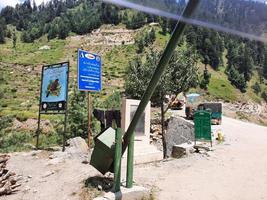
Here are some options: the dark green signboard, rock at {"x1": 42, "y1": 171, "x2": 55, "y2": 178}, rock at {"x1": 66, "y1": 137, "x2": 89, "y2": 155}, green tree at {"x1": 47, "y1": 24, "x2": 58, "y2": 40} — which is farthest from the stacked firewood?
green tree at {"x1": 47, "y1": 24, "x2": 58, "y2": 40}

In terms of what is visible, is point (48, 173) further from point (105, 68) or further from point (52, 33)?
point (52, 33)

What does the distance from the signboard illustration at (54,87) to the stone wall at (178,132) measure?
9731 millimetres

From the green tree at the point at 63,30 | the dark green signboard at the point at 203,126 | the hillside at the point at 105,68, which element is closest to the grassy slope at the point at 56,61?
the hillside at the point at 105,68

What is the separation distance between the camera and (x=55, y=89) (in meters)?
11.6

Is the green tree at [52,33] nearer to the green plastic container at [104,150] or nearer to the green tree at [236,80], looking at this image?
the green tree at [236,80]

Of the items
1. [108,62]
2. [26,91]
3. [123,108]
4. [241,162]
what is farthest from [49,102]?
[108,62]

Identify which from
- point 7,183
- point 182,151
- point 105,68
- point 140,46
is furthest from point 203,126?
point 140,46

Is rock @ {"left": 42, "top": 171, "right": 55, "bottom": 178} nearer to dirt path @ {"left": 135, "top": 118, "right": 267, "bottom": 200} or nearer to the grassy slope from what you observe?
dirt path @ {"left": 135, "top": 118, "right": 267, "bottom": 200}

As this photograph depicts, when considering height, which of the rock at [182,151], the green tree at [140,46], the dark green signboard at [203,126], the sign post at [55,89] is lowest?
the rock at [182,151]

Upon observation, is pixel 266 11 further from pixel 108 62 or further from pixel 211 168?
pixel 108 62

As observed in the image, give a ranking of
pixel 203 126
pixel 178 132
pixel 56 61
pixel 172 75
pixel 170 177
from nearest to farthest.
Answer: pixel 170 177 → pixel 203 126 → pixel 172 75 → pixel 178 132 → pixel 56 61

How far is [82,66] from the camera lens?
11.0 m

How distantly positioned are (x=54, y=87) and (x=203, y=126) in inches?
236

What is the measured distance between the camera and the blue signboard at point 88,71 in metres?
10.9
